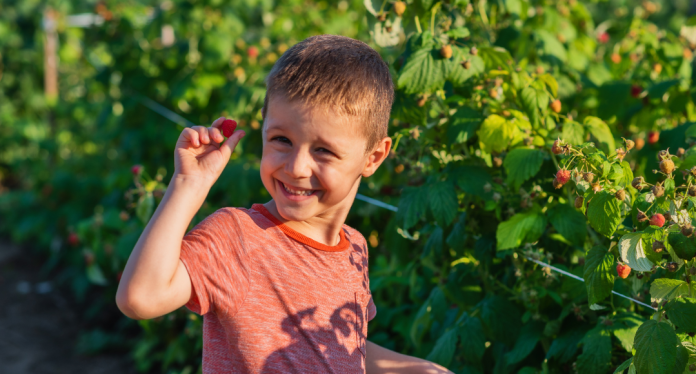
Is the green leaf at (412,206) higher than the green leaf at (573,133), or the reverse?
the green leaf at (573,133)

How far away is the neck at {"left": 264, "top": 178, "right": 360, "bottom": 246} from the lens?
133 cm

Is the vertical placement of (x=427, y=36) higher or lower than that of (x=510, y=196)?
higher

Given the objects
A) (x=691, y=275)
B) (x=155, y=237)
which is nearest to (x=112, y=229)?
(x=155, y=237)

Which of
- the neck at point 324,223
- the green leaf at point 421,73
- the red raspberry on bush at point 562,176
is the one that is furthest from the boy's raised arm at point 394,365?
the green leaf at point 421,73

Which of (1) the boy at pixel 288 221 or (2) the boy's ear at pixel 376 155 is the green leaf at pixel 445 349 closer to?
(1) the boy at pixel 288 221

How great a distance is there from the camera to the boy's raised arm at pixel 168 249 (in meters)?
1.03

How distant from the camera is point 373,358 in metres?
1.53

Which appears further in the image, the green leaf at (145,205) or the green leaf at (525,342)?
the green leaf at (145,205)

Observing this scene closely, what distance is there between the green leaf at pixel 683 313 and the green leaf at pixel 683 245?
10 centimetres

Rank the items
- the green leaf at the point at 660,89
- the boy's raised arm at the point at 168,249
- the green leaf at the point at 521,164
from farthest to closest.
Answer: the green leaf at the point at 660,89
the green leaf at the point at 521,164
the boy's raised arm at the point at 168,249

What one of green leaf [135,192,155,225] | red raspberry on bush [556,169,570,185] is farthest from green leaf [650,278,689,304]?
green leaf [135,192,155,225]

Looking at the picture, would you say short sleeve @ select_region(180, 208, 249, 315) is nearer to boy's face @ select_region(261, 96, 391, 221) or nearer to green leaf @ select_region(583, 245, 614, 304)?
boy's face @ select_region(261, 96, 391, 221)

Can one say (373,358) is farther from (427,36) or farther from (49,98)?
(49,98)

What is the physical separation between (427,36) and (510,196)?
60 cm
